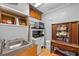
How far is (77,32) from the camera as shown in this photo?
4.86 ft

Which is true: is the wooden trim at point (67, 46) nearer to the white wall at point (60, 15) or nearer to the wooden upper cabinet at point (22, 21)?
the white wall at point (60, 15)

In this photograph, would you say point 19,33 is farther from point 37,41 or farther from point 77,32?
point 77,32

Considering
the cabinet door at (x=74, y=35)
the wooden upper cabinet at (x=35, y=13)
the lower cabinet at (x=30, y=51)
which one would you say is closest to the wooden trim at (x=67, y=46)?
the cabinet door at (x=74, y=35)

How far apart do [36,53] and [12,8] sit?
795mm

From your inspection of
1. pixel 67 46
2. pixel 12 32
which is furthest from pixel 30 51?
pixel 67 46

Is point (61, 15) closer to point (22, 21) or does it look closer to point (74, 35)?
point (74, 35)

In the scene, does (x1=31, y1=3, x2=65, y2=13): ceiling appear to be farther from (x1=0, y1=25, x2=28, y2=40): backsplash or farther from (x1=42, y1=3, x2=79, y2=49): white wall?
(x1=0, y1=25, x2=28, y2=40): backsplash

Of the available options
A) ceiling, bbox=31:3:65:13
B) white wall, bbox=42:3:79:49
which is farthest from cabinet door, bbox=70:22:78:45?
ceiling, bbox=31:3:65:13

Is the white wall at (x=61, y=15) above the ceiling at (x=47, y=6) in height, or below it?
below

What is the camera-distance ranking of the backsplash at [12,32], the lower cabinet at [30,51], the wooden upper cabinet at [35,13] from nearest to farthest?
the backsplash at [12,32] < the lower cabinet at [30,51] < the wooden upper cabinet at [35,13]

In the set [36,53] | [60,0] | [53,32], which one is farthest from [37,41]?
Result: [60,0]

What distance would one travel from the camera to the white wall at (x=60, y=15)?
1386 millimetres

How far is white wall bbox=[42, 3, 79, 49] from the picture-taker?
139 centimetres

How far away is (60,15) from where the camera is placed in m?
1.43
